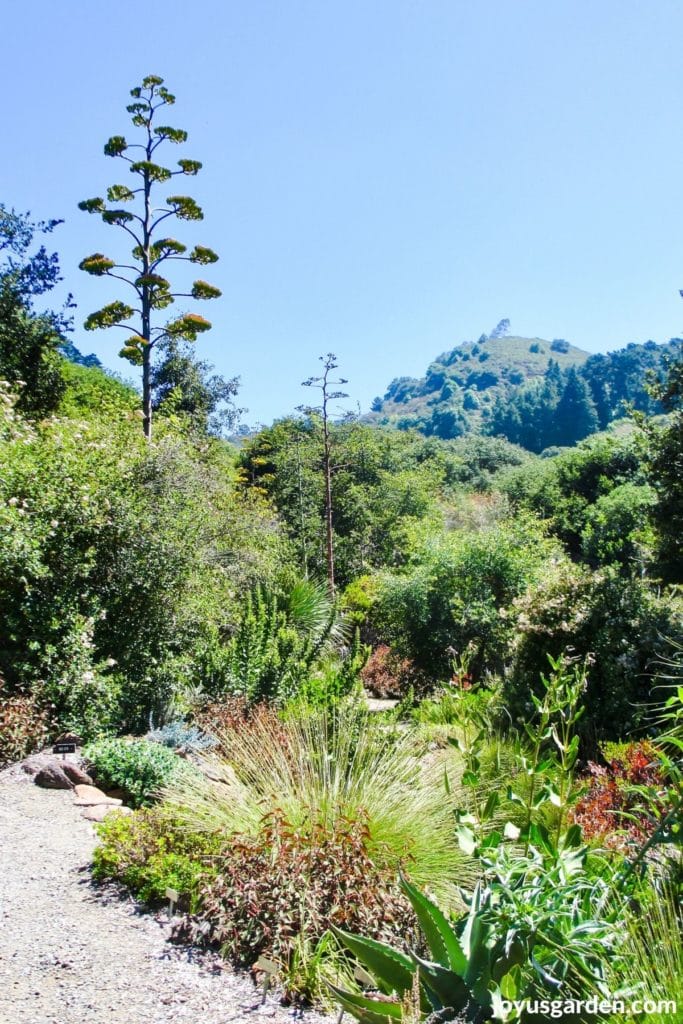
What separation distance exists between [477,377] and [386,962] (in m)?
86.0

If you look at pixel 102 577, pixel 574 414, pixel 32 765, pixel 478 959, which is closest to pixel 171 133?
pixel 102 577

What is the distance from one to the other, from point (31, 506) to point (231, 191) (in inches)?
236

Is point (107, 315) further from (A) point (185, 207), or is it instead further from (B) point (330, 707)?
(B) point (330, 707)

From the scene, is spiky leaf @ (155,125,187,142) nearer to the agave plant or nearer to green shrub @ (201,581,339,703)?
green shrub @ (201,581,339,703)

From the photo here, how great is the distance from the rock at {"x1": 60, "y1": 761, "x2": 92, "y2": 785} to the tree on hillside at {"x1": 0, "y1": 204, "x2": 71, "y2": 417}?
29.2ft

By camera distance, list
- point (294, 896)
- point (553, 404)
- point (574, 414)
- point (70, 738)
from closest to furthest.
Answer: point (294, 896) < point (70, 738) < point (574, 414) < point (553, 404)

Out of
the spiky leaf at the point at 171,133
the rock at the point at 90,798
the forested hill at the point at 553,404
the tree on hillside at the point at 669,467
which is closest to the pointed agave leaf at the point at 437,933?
the rock at the point at 90,798

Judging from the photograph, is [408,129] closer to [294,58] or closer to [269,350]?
[294,58]

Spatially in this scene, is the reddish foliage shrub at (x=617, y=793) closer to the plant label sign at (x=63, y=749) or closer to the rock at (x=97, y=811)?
the rock at (x=97, y=811)

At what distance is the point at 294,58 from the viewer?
6898 mm

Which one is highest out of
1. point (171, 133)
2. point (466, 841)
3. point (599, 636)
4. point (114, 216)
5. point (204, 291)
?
point (171, 133)

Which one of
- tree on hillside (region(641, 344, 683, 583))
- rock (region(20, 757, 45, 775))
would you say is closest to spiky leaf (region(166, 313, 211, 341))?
tree on hillside (region(641, 344, 683, 583))

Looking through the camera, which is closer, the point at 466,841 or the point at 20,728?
the point at 466,841

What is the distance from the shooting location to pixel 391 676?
12.7 m
